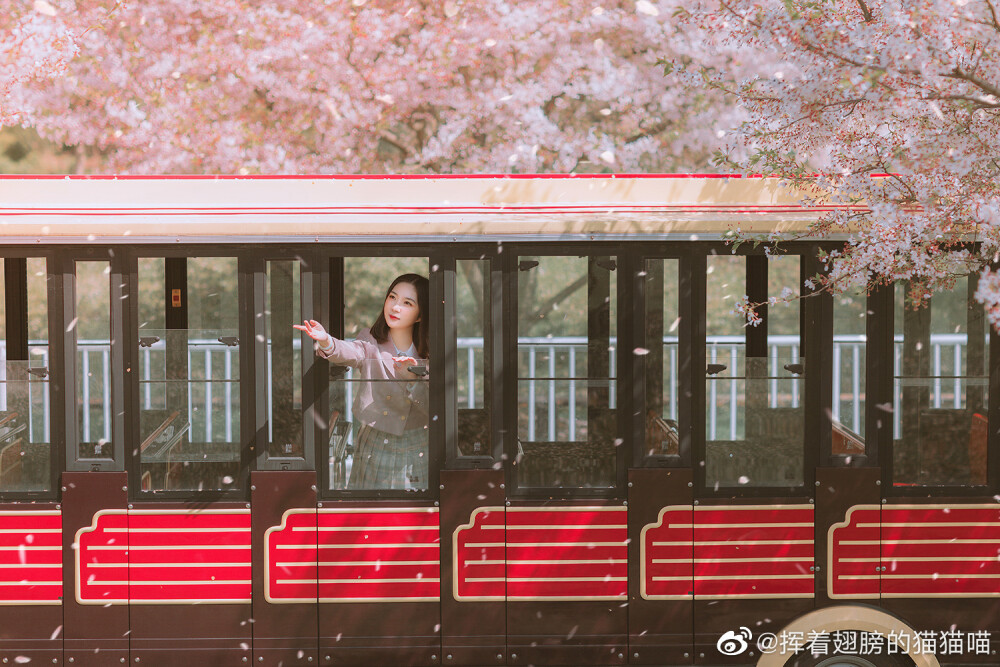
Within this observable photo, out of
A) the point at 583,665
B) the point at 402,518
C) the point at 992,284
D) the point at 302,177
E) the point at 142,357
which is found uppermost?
the point at 302,177

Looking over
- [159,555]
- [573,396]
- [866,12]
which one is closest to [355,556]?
[159,555]

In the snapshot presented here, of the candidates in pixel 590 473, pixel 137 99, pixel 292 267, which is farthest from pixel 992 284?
pixel 137 99

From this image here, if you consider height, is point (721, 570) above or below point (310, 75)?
below

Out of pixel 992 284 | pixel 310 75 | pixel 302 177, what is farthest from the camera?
pixel 310 75

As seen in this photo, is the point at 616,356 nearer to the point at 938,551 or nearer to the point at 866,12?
the point at 938,551

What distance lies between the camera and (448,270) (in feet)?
15.8

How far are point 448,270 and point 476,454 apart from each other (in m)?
0.94

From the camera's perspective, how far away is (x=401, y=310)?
499 centimetres

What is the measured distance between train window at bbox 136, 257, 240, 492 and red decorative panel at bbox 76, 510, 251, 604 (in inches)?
6.8

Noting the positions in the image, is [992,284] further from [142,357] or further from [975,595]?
[142,357]

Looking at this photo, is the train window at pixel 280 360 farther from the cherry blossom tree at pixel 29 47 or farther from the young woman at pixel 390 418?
the cherry blossom tree at pixel 29 47

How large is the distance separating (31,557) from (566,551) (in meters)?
2.68

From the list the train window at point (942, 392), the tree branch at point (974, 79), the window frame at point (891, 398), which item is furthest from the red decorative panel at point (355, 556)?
the tree branch at point (974, 79)

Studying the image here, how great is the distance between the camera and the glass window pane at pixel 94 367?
15.8 feet
